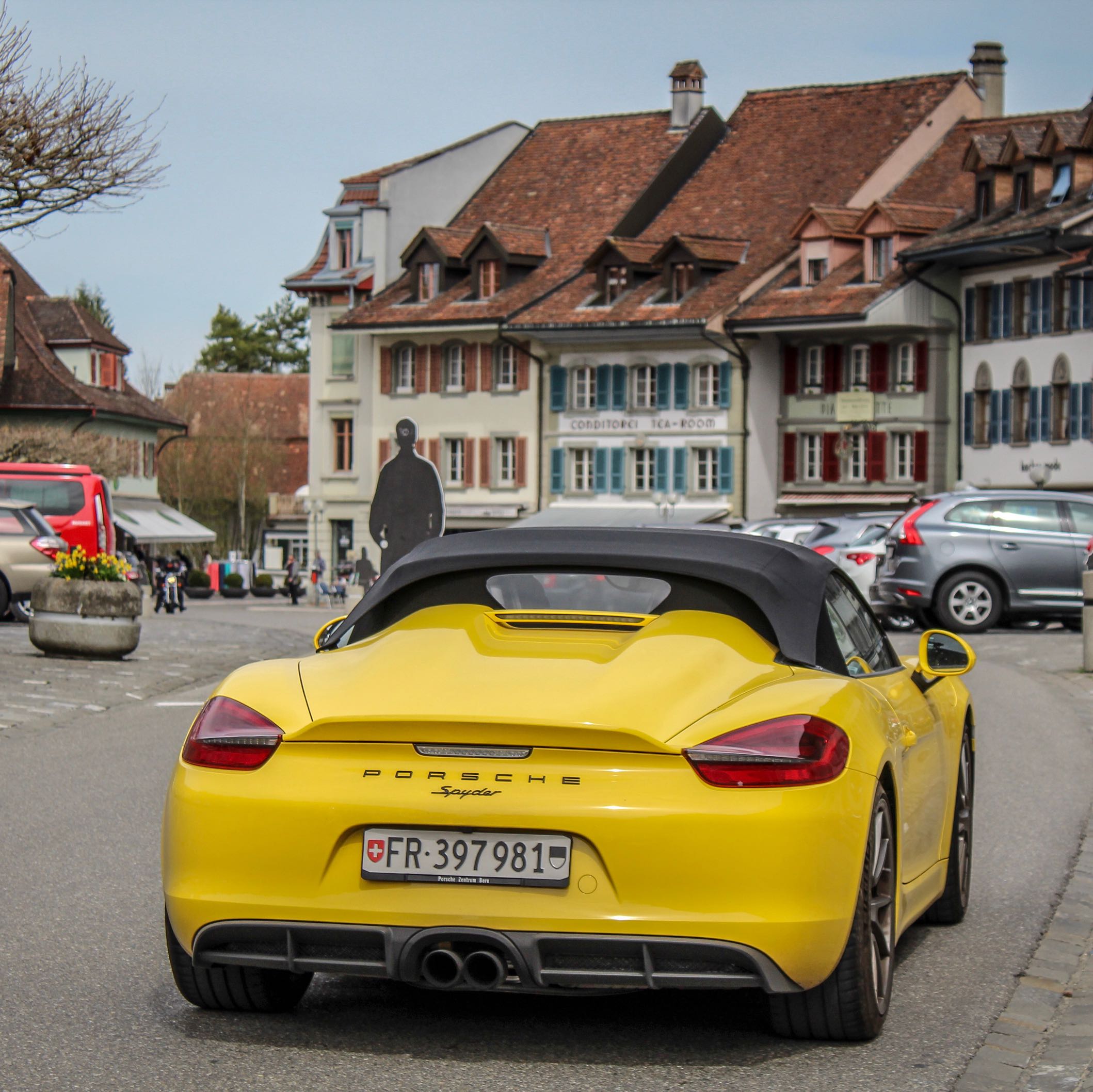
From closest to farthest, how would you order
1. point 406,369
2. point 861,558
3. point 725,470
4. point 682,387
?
point 861,558, point 725,470, point 682,387, point 406,369

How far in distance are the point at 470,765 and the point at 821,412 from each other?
61.2m

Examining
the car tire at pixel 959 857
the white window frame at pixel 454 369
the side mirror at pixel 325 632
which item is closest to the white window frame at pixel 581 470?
the white window frame at pixel 454 369

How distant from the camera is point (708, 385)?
6794cm

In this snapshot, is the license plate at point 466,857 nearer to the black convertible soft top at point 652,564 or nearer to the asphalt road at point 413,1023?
the asphalt road at point 413,1023

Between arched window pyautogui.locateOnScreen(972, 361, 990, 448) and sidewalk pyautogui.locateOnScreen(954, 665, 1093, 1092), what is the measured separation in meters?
55.4

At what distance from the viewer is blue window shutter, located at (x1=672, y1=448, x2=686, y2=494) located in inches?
2689

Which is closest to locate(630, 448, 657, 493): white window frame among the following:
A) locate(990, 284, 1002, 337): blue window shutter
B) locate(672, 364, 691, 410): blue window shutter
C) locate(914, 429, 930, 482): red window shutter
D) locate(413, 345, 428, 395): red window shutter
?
locate(672, 364, 691, 410): blue window shutter

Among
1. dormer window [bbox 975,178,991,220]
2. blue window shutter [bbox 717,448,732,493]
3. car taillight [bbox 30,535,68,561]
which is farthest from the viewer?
blue window shutter [bbox 717,448,732,493]

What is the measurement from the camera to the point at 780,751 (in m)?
4.87

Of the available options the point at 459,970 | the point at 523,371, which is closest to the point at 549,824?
the point at 459,970

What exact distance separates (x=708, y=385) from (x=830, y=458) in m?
5.22

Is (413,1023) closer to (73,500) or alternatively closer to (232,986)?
(232,986)

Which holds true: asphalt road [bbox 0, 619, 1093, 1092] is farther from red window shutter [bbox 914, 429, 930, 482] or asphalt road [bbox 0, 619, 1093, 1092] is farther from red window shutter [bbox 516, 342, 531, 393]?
red window shutter [bbox 516, 342, 531, 393]

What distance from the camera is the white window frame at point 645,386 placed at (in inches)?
2721
